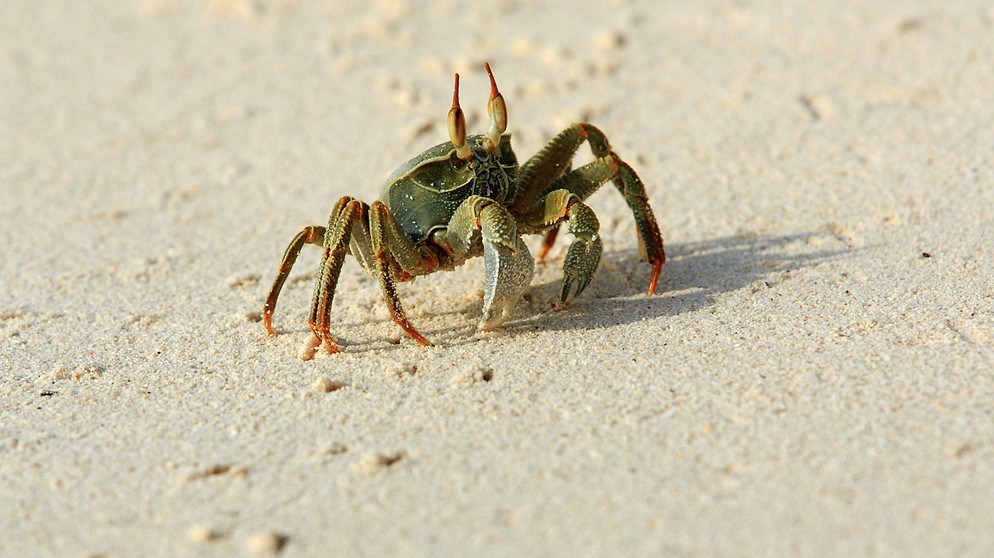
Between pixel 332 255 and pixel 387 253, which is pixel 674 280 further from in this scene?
pixel 332 255

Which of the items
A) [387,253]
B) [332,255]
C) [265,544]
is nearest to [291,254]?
[332,255]

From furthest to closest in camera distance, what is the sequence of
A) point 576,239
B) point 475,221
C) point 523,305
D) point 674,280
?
point 674,280 → point 523,305 → point 576,239 → point 475,221

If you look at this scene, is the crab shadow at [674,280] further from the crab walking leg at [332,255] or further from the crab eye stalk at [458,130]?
the crab eye stalk at [458,130]

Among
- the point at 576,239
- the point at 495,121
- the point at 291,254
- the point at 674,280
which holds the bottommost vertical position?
the point at 674,280

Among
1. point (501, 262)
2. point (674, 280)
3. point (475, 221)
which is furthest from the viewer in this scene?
point (674, 280)

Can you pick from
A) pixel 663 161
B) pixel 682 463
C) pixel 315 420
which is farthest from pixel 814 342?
pixel 663 161

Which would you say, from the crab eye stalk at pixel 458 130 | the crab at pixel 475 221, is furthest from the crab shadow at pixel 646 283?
the crab eye stalk at pixel 458 130
